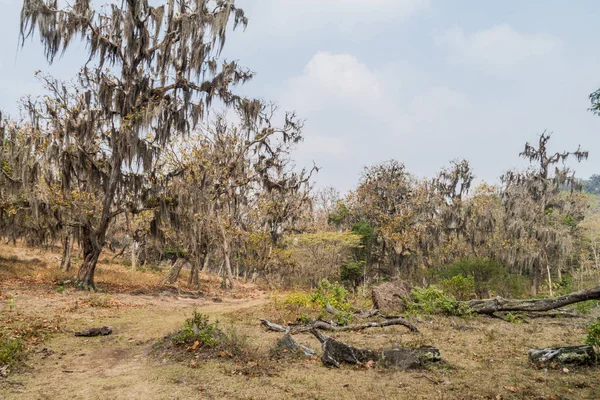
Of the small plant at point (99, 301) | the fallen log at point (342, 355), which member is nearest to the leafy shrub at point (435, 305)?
the fallen log at point (342, 355)

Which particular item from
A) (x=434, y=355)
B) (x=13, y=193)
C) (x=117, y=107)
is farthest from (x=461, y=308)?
(x=13, y=193)

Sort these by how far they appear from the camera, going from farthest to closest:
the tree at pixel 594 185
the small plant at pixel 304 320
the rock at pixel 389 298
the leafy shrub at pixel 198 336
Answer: the tree at pixel 594 185 → the rock at pixel 389 298 → the small plant at pixel 304 320 → the leafy shrub at pixel 198 336

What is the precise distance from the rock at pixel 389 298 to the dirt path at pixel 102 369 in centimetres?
677

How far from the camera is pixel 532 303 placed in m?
9.14

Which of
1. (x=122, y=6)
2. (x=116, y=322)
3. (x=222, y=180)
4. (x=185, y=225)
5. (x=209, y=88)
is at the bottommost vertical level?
(x=116, y=322)

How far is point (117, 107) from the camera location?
559 inches

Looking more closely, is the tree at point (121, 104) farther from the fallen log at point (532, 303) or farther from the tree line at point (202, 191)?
the fallen log at point (532, 303)

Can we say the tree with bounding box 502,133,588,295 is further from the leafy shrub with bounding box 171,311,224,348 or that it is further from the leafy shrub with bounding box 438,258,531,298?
the leafy shrub with bounding box 171,311,224,348

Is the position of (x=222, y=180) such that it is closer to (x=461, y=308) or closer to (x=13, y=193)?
(x=13, y=193)

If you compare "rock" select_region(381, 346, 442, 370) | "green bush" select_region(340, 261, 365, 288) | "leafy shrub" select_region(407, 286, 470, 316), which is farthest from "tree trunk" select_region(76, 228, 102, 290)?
"green bush" select_region(340, 261, 365, 288)

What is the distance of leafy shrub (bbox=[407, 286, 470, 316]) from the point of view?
11.8 meters

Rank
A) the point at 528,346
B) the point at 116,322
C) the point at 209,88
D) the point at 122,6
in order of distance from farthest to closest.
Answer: the point at 209,88 < the point at 122,6 < the point at 116,322 < the point at 528,346

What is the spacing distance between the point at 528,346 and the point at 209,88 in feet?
47.7

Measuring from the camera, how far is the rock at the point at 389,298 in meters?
12.3
